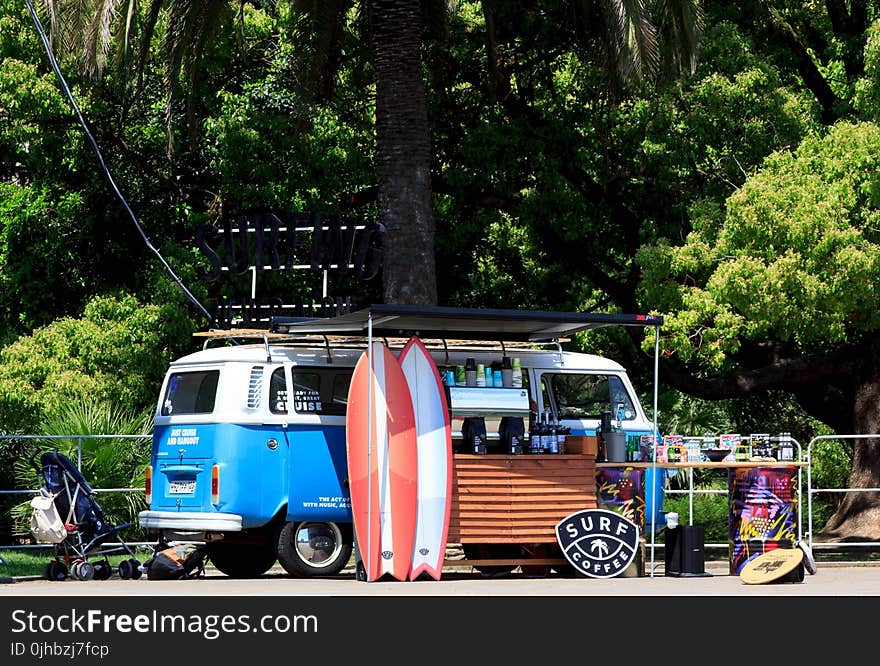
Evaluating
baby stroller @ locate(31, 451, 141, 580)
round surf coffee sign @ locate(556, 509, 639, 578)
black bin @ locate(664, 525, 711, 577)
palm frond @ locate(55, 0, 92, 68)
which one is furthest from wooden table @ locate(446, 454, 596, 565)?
palm frond @ locate(55, 0, 92, 68)

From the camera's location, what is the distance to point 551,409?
15.9m

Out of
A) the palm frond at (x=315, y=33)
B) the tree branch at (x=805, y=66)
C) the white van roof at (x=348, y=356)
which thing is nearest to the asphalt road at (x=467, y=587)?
the white van roof at (x=348, y=356)

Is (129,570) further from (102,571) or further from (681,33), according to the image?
(681,33)

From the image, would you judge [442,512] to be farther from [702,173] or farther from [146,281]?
Answer: [146,281]

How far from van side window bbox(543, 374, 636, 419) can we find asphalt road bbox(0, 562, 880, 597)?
5.66 ft

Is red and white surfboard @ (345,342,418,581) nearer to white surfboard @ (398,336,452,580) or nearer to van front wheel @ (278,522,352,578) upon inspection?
white surfboard @ (398,336,452,580)

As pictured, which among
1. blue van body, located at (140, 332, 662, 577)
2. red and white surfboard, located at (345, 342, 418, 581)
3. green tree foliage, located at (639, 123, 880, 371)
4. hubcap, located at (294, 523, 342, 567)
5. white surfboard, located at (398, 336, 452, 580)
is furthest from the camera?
green tree foliage, located at (639, 123, 880, 371)

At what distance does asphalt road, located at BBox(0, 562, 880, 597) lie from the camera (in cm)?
1258

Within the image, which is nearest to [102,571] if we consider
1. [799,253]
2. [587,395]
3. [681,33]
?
[587,395]

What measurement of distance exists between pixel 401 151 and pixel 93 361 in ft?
18.5

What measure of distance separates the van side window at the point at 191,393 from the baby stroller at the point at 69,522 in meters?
1.11

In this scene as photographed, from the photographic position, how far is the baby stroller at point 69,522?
579 inches

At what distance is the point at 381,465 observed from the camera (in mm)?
13969

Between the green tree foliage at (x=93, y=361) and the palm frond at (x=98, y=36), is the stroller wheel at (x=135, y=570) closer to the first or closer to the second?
the green tree foliage at (x=93, y=361)
